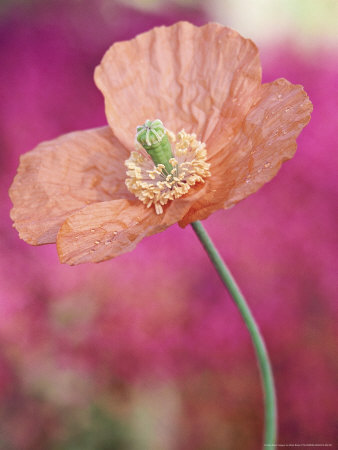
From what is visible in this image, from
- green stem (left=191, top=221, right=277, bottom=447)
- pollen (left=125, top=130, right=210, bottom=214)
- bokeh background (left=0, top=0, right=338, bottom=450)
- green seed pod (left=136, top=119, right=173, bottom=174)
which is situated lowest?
bokeh background (left=0, top=0, right=338, bottom=450)

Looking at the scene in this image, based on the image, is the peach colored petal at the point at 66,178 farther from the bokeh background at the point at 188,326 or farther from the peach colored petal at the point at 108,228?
the bokeh background at the point at 188,326

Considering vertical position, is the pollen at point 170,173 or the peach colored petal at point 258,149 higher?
the peach colored petal at point 258,149

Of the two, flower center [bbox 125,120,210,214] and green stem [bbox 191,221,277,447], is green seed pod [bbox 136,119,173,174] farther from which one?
green stem [bbox 191,221,277,447]

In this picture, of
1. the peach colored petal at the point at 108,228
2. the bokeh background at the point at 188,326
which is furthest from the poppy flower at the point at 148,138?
the bokeh background at the point at 188,326

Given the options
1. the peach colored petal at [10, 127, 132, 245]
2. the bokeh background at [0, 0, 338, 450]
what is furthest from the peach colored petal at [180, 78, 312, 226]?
the bokeh background at [0, 0, 338, 450]

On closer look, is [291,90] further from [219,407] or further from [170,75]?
[219,407]

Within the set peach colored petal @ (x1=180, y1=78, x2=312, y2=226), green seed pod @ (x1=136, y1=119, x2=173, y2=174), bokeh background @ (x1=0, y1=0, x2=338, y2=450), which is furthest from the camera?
bokeh background @ (x1=0, y1=0, x2=338, y2=450)
